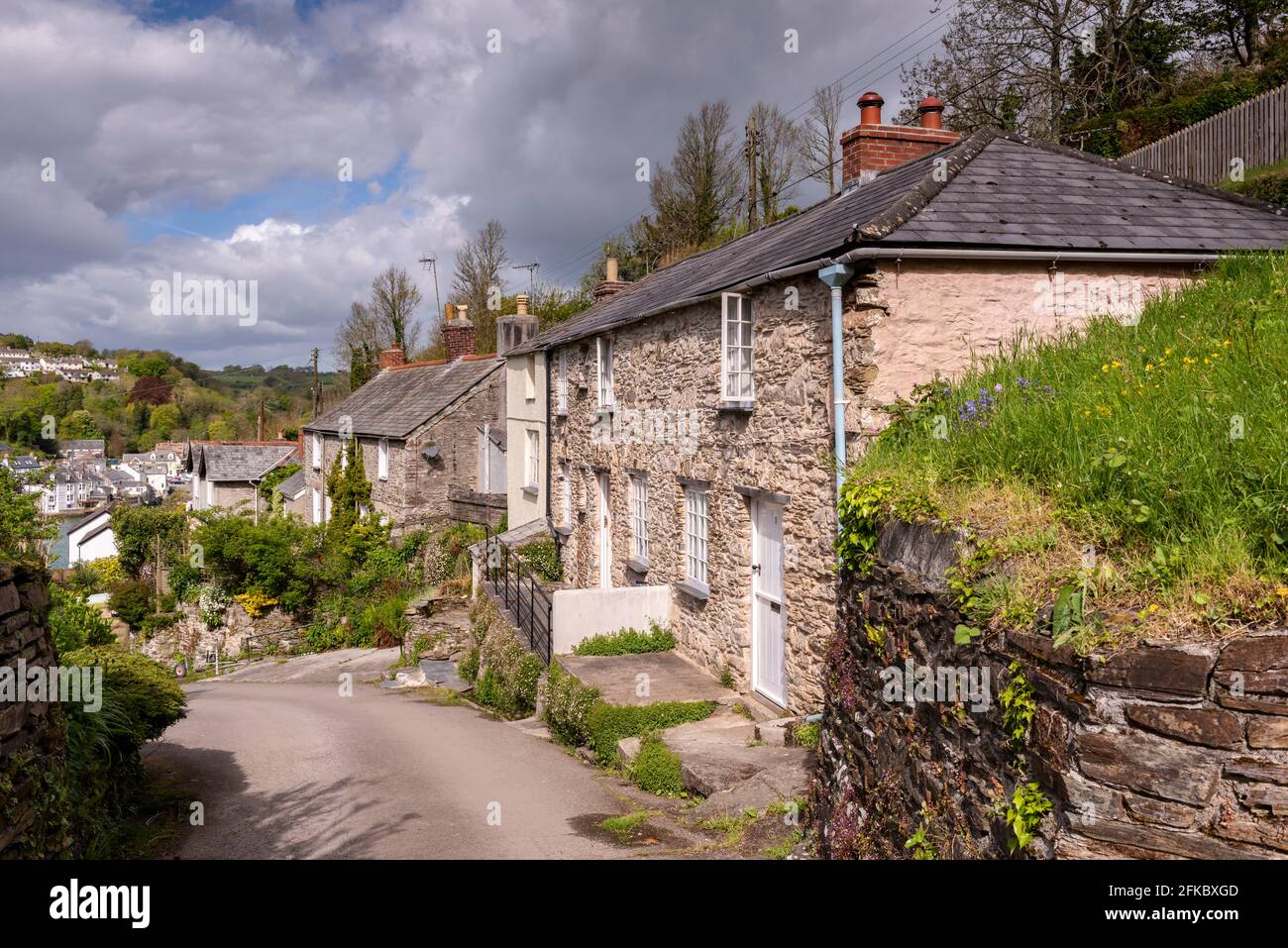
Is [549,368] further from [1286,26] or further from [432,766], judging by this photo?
[1286,26]

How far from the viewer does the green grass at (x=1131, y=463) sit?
4.05 meters

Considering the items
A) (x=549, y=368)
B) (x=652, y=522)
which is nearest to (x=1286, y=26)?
(x=549, y=368)

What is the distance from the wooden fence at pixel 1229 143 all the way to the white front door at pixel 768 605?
12846 millimetres

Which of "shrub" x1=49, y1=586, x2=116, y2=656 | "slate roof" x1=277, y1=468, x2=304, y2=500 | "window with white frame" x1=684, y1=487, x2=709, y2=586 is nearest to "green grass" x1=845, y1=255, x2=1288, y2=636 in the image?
"window with white frame" x1=684, y1=487, x2=709, y2=586

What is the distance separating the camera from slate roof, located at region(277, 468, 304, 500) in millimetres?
38969

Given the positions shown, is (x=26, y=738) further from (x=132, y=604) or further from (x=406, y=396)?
(x=132, y=604)

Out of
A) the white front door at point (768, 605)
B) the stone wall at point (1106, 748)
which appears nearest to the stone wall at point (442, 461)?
the white front door at point (768, 605)

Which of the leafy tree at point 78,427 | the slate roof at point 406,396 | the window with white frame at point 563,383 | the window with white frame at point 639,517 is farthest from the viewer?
the leafy tree at point 78,427

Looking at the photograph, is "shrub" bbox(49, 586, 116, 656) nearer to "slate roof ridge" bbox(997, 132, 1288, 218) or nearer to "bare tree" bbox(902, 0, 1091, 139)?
"slate roof ridge" bbox(997, 132, 1288, 218)

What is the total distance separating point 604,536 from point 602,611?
357cm

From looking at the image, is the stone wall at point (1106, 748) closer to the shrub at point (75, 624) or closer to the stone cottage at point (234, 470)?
the shrub at point (75, 624)

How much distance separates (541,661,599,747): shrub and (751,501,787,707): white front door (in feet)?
7.14

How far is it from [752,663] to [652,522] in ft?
12.0

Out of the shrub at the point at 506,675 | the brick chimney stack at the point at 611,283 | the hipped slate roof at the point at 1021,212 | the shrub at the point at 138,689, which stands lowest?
the shrub at the point at 506,675
